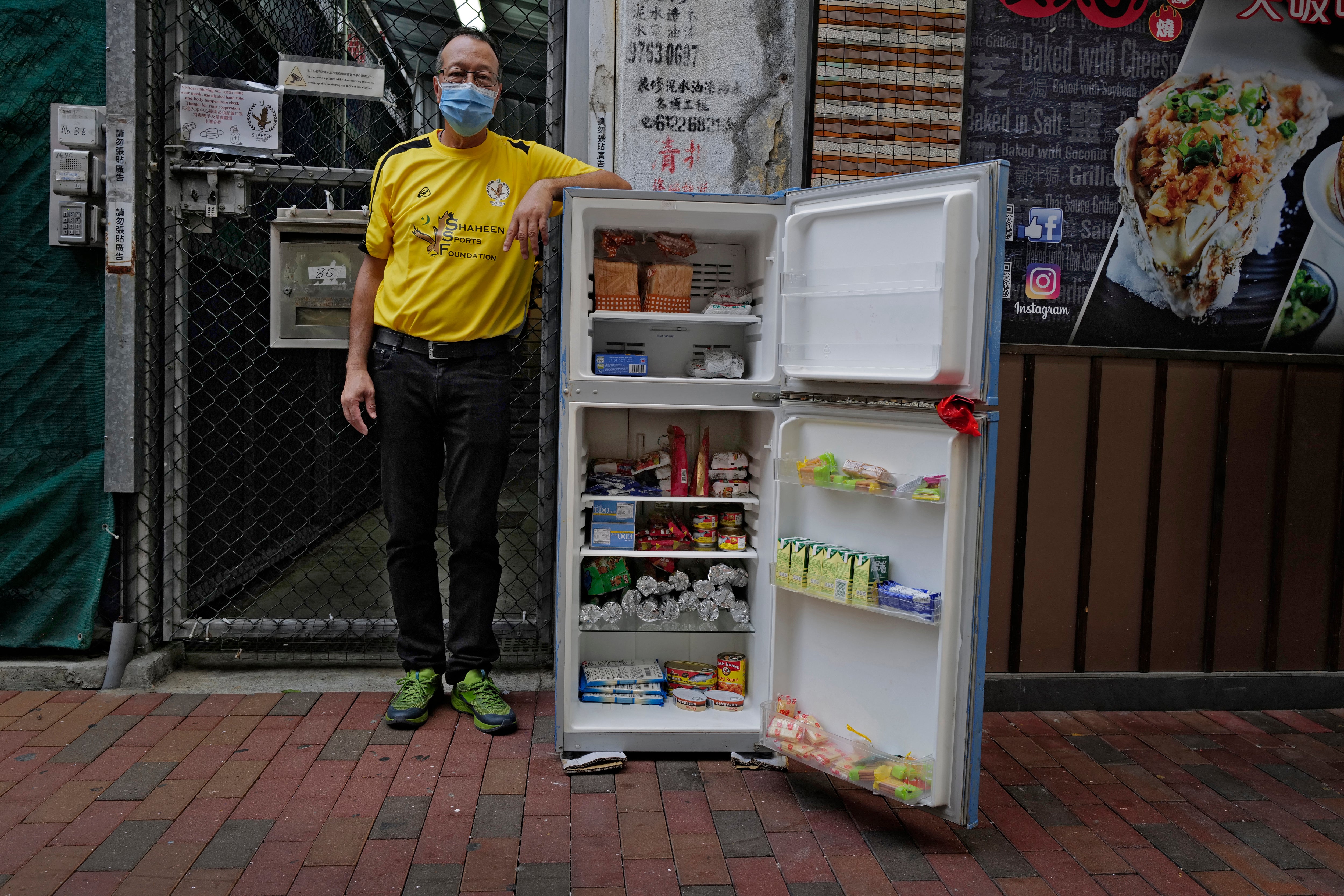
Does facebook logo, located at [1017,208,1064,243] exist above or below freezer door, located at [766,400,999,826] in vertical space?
above

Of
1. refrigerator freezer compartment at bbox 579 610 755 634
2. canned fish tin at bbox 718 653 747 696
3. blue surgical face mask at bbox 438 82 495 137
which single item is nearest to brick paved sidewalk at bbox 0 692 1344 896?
canned fish tin at bbox 718 653 747 696

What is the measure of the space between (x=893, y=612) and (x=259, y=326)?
3540 millimetres

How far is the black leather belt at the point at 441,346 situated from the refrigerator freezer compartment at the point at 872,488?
1.13m

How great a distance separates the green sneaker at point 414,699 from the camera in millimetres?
3234

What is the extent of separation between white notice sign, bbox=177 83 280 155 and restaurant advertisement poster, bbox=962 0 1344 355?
9.44 ft

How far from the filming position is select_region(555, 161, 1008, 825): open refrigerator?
2.51 meters

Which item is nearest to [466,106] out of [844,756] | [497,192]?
[497,192]

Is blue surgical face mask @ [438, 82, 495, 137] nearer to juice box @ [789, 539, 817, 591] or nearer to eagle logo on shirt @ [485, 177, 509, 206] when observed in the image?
eagle logo on shirt @ [485, 177, 509, 206]

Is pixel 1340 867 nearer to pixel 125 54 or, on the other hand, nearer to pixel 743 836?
pixel 743 836

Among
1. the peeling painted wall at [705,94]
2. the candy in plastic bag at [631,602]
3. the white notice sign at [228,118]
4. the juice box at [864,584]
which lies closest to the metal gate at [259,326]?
the white notice sign at [228,118]

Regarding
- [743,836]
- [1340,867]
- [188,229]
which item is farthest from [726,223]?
[1340,867]

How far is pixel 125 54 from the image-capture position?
3402 mm

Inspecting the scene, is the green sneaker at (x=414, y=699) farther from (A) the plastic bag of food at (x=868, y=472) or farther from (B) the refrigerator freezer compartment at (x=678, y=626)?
(A) the plastic bag of food at (x=868, y=472)

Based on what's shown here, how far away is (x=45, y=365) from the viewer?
3541 mm
